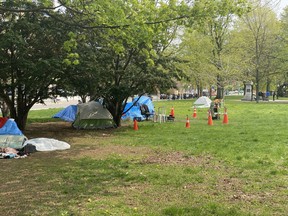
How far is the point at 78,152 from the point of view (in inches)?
388

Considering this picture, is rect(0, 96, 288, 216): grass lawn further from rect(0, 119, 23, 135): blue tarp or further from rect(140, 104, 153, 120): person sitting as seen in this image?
rect(140, 104, 153, 120): person sitting

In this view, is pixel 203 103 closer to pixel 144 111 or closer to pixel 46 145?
pixel 144 111

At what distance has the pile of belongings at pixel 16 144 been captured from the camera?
9156 millimetres

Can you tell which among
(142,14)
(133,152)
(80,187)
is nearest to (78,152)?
(133,152)

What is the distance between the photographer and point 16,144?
982 cm

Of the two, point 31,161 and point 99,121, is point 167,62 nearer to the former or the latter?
point 99,121

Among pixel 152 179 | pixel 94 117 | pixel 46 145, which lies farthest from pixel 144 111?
pixel 152 179

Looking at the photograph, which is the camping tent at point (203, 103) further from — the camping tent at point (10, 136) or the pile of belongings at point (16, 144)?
the camping tent at point (10, 136)

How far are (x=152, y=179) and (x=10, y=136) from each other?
17.6ft

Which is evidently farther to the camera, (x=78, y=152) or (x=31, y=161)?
(x=78, y=152)

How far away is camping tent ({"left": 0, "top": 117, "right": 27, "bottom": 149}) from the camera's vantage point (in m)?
9.71

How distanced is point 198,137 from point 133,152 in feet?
11.7

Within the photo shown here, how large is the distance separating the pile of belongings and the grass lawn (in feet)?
1.16

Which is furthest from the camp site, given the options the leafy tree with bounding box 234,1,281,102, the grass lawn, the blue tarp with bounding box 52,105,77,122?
the leafy tree with bounding box 234,1,281,102
